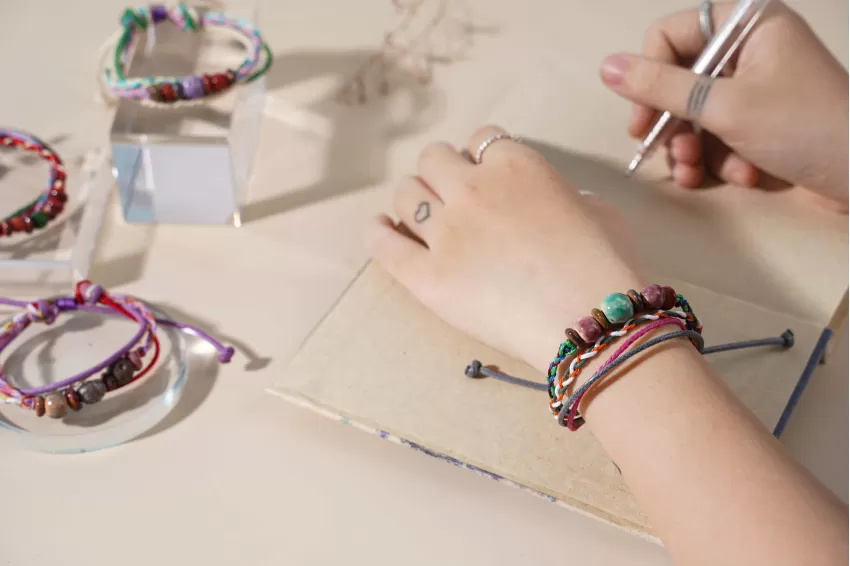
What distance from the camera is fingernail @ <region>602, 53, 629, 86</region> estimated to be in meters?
0.85

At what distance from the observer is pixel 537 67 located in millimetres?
1061

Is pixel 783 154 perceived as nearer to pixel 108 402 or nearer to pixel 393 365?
pixel 393 365

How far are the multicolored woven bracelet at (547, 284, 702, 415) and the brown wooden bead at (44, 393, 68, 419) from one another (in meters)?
0.39

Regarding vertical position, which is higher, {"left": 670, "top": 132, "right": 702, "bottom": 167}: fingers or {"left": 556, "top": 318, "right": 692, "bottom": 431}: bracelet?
{"left": 670, "top": 132, "right": 702, "bottom": 167}: fingers

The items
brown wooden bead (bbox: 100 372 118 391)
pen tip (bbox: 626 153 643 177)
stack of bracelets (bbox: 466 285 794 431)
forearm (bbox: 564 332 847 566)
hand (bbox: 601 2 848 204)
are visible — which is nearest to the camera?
forearm (bbox: 564 332 847 566)

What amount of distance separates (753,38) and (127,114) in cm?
64

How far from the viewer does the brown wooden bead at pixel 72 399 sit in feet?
2.25

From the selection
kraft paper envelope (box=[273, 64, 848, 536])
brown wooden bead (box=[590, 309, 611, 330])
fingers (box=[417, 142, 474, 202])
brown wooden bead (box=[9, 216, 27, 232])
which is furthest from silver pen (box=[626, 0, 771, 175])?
brown wooden bead (box=[9, 216, 27, 232])

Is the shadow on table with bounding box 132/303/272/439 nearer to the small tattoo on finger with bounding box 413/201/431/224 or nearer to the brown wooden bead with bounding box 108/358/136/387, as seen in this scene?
the brown wooden bead with bounding box 108/358/136/387

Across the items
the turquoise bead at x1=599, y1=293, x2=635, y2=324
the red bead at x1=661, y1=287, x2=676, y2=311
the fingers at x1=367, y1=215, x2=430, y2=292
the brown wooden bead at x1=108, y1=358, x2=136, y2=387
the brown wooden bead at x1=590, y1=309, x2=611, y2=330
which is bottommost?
the brown wooden bead at x1=108, y1=358, x2=136, y2=387

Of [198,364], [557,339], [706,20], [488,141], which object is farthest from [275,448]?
[706,20]

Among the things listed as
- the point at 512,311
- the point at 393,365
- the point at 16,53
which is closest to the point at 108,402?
the point at 393,365

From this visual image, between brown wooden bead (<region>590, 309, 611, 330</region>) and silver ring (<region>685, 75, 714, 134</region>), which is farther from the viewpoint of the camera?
silver ring (<region>685, 75, 714, 134</region>)

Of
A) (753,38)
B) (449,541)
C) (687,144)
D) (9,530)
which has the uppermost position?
(753,38)
